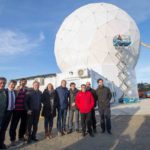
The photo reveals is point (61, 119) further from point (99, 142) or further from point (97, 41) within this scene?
point (97, 41)

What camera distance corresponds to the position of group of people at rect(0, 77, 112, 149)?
18.6 feet

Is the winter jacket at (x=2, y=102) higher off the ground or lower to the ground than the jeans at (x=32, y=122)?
higher

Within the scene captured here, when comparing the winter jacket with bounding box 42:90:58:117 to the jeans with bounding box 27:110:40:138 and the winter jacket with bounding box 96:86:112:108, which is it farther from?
the winter jacket with bounding box 96:86:112:108

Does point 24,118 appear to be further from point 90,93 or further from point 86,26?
point 86,26

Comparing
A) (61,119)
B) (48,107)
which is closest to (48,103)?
(48,107)

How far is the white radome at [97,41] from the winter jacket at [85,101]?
18028 millimetres

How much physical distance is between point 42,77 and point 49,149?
2072 centimetres

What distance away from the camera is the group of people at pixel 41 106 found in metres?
5.66

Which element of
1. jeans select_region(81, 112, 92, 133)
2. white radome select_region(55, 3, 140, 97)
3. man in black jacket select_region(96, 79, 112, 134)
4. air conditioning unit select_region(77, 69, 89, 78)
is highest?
white radome select_region(55, 3, 140, 97)

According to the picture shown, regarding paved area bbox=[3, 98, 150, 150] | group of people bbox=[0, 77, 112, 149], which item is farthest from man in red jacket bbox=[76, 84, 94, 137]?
paved area bbox=[3, 98, 150, 150]

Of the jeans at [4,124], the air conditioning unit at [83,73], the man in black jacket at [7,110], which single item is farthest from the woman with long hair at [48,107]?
the air conditioning unit at [83,73]

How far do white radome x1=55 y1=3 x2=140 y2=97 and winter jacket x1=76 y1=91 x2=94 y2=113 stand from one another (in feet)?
59.1

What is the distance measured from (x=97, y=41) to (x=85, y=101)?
1990 centimetres

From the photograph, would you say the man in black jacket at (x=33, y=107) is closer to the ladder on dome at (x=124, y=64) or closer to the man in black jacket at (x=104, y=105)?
the man in black jacket at (x=104, y=105)
